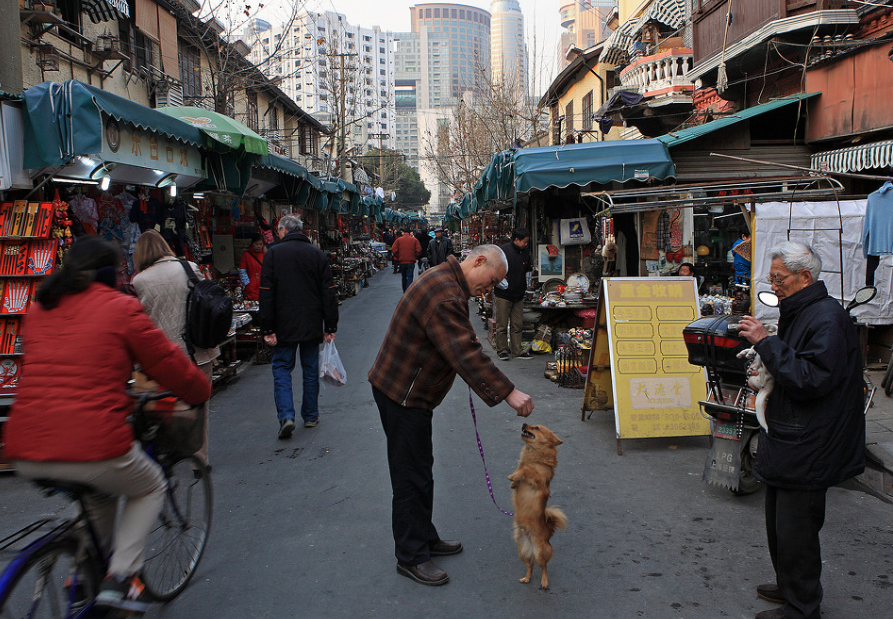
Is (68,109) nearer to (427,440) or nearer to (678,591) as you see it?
(427,440)

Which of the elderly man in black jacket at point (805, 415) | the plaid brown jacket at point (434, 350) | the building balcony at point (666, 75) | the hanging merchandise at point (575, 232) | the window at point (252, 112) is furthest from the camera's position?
the window at point (252, 112)

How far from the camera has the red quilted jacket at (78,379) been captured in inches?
95.8

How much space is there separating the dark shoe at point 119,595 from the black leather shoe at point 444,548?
165 centimetres

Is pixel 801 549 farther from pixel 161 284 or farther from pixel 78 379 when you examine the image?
pixel 161 284

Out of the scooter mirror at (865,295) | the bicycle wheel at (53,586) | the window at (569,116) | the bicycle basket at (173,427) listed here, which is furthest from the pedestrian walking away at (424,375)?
the window at (569,116)

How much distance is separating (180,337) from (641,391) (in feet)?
12.8

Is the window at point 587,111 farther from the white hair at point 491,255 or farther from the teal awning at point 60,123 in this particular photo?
the white hair at point 491,255

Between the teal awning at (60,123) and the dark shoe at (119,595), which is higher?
the teal awning at (60,123)

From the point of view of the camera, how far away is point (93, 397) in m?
2.49

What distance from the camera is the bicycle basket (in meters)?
3.05

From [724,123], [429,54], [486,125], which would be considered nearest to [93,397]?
[724,123]

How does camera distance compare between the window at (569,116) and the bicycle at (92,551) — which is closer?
the bicycle at (92,551)

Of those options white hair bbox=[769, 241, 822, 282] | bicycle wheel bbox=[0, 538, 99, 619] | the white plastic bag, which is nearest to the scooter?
white hair bbox=[769, 241, 822, 282]

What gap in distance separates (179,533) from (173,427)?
0.71 metres
